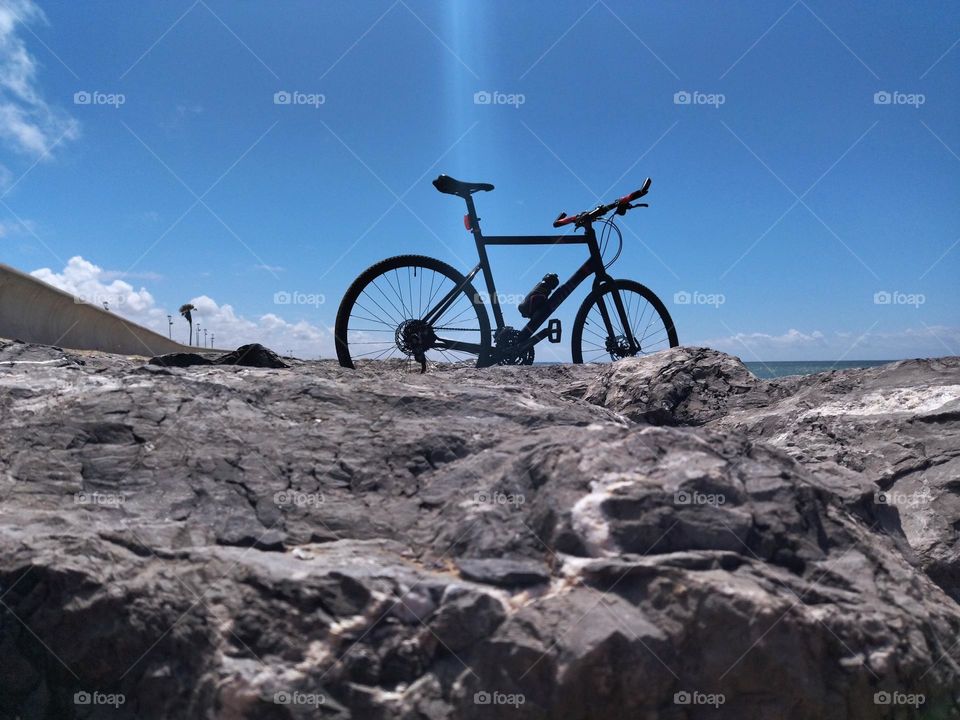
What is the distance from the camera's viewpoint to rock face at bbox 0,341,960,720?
1772 mm

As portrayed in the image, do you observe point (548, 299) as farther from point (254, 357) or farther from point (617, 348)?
point (254, 357)

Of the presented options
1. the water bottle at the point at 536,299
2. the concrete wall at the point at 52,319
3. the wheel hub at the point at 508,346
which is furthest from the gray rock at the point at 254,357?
the concrete wall at the point at 52,319

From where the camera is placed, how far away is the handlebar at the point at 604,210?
6211 millimetres

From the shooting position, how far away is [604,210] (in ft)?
20.7

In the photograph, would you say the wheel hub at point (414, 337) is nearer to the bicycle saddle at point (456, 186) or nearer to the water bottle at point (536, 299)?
the water bottle at point (536, 299)

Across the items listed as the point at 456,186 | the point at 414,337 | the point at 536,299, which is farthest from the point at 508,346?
the point at 456,186

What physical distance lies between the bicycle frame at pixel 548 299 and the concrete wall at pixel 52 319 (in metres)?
8.35

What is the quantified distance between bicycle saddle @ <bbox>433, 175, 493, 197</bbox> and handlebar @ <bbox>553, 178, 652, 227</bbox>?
78 centimetres

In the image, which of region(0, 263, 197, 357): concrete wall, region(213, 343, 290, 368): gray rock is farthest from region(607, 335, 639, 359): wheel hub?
region(0, 263, 197, 357): concrete wall

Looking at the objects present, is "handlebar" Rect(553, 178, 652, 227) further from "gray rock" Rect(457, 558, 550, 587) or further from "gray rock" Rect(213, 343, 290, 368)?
"gray rock" Rect(457, 558, 550, 587)

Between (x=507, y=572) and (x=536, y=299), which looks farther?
(x=536, y=299)

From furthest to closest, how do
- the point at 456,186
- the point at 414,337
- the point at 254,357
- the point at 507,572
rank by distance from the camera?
the point at 456,186, the point at 414,337, the point at 254,357, the point at 507,572

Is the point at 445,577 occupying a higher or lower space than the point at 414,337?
lower

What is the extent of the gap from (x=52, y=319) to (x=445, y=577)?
13637 mm
